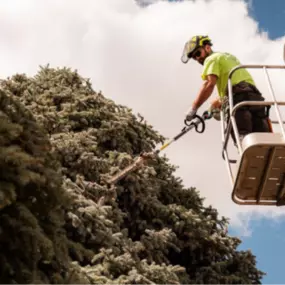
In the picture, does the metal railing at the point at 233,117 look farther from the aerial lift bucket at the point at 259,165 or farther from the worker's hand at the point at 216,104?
the worker's hand at the point at 216,104

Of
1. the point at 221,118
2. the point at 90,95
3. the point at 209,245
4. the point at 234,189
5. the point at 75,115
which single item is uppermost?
the point at 90,95

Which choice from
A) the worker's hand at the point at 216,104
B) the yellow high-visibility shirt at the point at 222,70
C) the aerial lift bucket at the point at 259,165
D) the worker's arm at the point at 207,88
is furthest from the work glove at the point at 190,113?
the aerial lift bucket at the point at 259,165

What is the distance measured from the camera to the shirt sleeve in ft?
A: 23.9

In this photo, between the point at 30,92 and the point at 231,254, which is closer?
the point at 231,254

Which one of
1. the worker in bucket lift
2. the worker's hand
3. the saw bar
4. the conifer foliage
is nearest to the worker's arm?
the worker in bucket lift

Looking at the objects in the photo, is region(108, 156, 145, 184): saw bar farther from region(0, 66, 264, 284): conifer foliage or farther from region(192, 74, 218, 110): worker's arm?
region(192, 74, 218, 110): worker's arm

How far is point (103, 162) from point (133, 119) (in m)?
3.09

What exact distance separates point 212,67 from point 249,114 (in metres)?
0.84

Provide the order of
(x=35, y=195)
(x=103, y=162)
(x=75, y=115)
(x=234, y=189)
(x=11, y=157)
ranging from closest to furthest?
(x=11, y=157), (x=35, y=195), (x=234, y=189), (x=103, y=162), (x=75, y=115)

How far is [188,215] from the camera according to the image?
12.4 meters

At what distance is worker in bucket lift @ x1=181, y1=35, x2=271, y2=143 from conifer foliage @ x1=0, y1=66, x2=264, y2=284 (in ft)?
7.34

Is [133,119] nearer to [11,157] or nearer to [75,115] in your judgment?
[75,115]

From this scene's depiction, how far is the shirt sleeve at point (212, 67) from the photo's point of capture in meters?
7.27

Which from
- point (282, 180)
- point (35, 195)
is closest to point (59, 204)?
point (35, 195)
